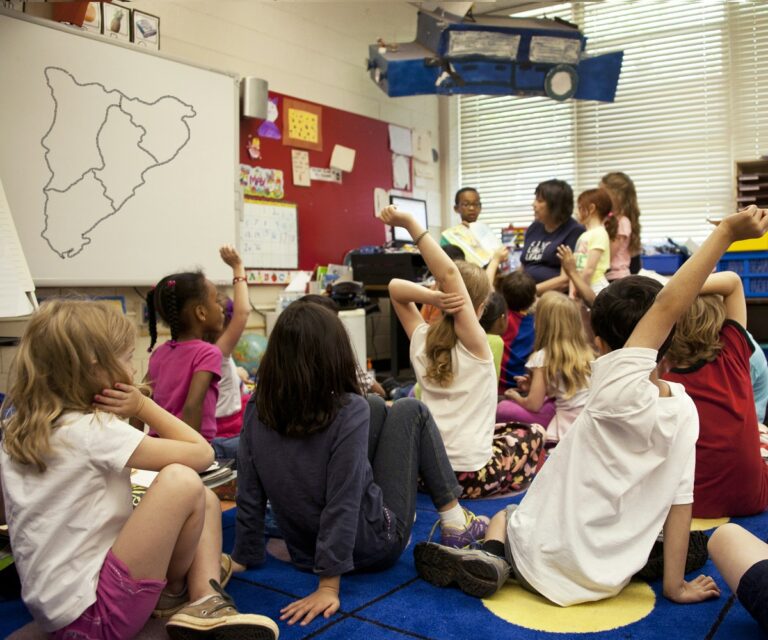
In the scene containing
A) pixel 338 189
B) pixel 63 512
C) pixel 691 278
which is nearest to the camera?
pixel 63 512

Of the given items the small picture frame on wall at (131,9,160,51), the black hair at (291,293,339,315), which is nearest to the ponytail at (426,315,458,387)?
the black hair at (291,293,339,315)

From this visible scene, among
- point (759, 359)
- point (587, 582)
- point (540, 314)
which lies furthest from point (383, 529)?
point (759, 359)

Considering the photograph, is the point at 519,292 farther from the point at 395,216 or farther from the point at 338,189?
the point at 338,189

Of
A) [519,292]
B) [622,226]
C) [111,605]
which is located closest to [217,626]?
[111,605]

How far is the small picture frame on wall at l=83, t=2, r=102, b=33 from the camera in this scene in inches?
133

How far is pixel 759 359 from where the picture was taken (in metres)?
2.35

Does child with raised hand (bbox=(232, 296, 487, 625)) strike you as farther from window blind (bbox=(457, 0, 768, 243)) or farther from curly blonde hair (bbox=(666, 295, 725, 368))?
window blind (bbox=(457, 0, 768, 243))

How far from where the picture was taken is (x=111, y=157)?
3.44m

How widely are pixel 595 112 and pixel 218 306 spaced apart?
158 inches

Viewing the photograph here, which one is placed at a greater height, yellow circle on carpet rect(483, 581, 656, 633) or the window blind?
the window blind

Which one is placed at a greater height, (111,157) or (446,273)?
(111,157)

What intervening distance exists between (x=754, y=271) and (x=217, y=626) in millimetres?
3499

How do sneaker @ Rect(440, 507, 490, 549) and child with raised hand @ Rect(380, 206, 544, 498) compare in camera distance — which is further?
child with raised hand @ Rect(380, 206, 544, 498)

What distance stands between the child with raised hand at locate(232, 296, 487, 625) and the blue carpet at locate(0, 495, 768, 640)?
4cm
